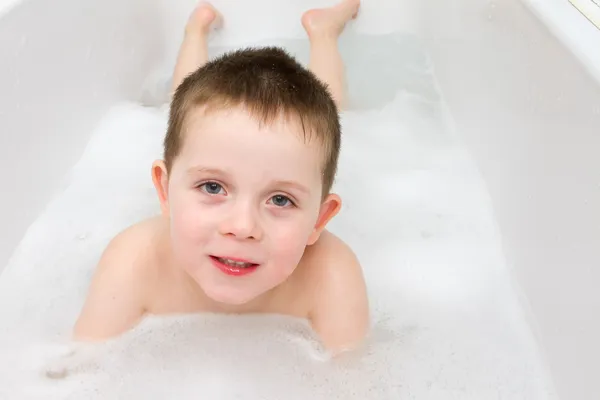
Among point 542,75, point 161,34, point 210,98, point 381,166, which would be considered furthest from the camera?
point 161,34

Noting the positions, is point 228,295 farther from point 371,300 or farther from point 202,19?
point 202,19

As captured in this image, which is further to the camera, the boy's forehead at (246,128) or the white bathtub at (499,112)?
Result: the white bathtub at (499,112)

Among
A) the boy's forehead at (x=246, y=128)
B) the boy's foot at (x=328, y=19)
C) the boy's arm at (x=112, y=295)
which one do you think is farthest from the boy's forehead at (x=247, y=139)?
the boy's foot at (x=328, y=19)

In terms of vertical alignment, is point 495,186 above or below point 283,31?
below

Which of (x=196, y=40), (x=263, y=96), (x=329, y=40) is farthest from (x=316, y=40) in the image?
(x=263, y=96)

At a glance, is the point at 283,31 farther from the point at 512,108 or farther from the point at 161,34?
the point at 512,108

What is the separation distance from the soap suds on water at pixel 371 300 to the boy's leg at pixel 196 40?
5.1 inches

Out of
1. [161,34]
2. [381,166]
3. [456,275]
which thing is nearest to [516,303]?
[456,275]

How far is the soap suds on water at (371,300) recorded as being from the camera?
3.15ft

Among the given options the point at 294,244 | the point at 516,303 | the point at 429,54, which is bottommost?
the point at 516,303

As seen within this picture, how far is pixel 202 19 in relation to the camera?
1.64 metres

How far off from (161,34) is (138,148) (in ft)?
1.34

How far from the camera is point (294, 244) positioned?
837 millimetres

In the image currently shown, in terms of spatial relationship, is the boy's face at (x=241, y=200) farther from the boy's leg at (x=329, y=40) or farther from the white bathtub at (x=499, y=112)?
the boy's leg at (x=329, y=40)
